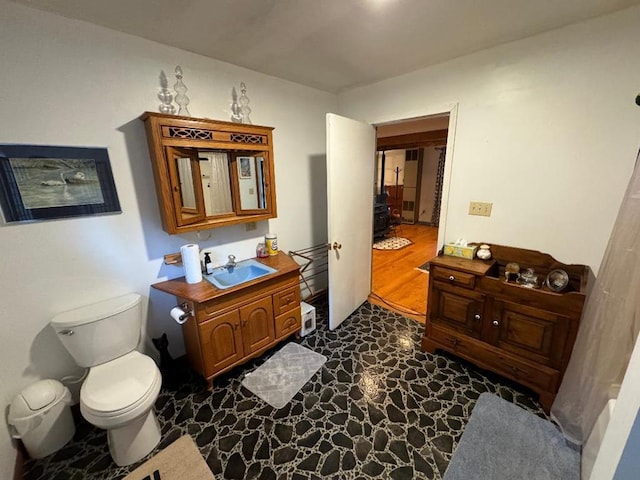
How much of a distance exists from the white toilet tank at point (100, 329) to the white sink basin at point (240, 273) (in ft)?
1.70

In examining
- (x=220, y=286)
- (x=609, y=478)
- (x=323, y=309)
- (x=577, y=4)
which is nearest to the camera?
(x=609, y=478)

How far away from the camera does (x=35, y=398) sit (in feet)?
4.59

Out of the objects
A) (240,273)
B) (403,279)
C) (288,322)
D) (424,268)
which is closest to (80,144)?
(240,273)

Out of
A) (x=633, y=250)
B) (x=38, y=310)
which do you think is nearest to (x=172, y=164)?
(x=38, y=310)

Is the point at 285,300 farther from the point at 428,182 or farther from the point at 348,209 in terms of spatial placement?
the point at 428,182

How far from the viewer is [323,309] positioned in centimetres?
289

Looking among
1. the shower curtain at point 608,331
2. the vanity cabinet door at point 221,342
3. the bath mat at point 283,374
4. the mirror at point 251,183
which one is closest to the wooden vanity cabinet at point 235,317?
the vanity cabinet door at point 221,342

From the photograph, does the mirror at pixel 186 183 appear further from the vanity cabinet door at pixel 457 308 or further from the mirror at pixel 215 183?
the vanity cabinet door at pixel 457 308

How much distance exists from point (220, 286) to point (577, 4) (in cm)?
268

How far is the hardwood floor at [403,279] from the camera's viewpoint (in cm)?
289

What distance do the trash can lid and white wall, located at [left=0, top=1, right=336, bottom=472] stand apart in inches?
3.0

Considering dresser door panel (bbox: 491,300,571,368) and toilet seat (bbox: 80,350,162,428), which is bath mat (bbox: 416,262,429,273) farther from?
Answer: toilet seat (bbox: 80,350,162,428)

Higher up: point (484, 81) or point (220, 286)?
point (484, 81)

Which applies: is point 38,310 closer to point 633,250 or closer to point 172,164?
point 172,164
